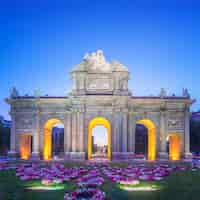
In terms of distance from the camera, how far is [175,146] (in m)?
49.6

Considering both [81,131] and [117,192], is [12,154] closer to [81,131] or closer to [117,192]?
[81,131]

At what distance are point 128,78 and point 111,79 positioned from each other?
7.99 ft

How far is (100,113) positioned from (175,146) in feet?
41.0

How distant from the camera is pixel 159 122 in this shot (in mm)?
47719

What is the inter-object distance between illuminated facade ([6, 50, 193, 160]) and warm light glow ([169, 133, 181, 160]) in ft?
0.47

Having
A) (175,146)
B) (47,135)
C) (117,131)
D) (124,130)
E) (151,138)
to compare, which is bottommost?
(175,146)

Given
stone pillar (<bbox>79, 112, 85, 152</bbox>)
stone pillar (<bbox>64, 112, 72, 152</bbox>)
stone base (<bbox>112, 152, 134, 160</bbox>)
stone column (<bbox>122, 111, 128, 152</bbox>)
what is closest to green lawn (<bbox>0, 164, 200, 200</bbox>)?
stone base (<bbox>112, 152, 134, 160</bbox>)

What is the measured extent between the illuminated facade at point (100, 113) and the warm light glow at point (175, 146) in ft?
0.47

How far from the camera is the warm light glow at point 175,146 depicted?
158 ft

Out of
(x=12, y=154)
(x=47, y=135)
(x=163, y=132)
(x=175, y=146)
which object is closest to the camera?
(x=12, y=154)

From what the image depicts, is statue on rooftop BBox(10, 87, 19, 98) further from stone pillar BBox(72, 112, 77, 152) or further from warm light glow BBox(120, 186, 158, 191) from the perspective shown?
warm light glow BBox(120, 186, 158, 191)

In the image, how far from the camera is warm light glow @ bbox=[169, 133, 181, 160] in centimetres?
4819

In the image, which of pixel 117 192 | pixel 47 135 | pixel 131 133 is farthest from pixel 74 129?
pixel 117 192

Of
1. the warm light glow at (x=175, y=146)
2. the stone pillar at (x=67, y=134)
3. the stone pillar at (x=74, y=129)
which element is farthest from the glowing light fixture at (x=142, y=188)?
the warm light glow at (x=175, y=146)
